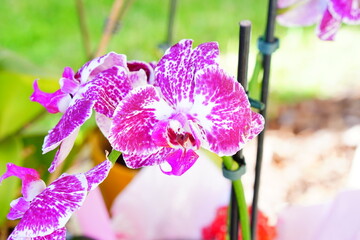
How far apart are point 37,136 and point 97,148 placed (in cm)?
24

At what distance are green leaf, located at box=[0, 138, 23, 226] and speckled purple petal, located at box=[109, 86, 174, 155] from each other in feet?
1.05

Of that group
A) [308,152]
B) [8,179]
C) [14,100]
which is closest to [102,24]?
[308,152]

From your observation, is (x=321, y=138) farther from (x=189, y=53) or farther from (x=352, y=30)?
(x=189, y=53)

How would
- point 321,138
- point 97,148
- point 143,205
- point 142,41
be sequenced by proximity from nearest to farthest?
point 143,205
point 97,148
point 321,138
point 142,41

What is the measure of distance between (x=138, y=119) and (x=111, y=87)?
0.09 ft

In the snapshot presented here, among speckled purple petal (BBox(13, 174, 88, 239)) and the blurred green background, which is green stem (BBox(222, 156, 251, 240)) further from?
the blurred green background

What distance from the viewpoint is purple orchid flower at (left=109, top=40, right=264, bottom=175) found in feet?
1.17

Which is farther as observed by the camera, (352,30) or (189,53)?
(352,30)

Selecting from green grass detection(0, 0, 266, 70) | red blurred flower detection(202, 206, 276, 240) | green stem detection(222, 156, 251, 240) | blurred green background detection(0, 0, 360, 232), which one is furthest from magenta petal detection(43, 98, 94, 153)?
green grass detection(0, 0, 266, 70)

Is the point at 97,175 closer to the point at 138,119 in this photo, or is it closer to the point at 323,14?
the point at 138,119

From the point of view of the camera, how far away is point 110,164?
37 centimetres

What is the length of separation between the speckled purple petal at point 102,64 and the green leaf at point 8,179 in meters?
0.29

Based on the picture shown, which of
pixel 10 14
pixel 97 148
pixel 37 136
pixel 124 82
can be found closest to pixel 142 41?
pixel 10 14

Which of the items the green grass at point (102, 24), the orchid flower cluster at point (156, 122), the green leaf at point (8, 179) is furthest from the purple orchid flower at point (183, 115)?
the green grass at point (102, 24)
